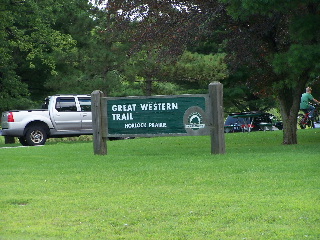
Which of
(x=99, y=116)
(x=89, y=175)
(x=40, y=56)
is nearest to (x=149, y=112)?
(x=99, y=116)

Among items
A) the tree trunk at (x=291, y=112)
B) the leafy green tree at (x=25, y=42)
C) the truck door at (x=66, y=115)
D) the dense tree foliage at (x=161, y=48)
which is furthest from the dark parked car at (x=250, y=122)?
the tree trunk at (x=291, y=112)

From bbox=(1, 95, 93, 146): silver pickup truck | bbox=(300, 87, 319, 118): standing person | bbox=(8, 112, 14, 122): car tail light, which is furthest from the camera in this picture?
bbox=(300, 87, 319, 118): standing person

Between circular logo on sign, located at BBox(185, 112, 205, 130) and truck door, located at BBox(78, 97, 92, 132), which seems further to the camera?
truck door, located at BBox(78, 97, 92, 132)

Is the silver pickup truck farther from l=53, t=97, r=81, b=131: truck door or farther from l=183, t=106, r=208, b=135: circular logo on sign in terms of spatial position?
l=183, t=106, r=208, b=135: circular logo on sign

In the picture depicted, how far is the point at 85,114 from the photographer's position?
28250mm

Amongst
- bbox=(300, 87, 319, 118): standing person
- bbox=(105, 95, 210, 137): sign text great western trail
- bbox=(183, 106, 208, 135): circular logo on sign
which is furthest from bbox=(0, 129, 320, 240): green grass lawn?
bbox=(300, 87, 319, 118): standing person

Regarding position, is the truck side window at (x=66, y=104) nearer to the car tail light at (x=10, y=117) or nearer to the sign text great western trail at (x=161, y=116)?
the car tail light at (x=10, y=117)

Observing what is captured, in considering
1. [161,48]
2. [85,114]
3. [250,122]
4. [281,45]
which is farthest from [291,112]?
[250,122]

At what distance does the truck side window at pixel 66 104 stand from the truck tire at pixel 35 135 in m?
1.13

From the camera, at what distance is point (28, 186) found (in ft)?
36.3

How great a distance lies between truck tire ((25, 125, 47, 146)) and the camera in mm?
26953

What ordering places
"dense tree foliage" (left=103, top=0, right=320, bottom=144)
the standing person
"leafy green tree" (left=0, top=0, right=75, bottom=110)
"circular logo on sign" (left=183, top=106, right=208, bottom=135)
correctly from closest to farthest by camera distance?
"circular logo on sign" (left=183, top=106, right=208, bottom=135) → "dense tree foliage" (left=103, top=0, right=320, bottom=144) → the standing person → "leafy green tree" (left=0, top=0, right=75, bottom=110)

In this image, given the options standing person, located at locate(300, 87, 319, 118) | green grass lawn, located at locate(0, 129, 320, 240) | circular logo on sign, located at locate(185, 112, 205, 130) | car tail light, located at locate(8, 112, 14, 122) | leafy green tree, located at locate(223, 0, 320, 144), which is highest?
leafy green tree, located at locate(223, 0, 320, 144)

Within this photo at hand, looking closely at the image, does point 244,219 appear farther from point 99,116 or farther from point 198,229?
point 99,116
